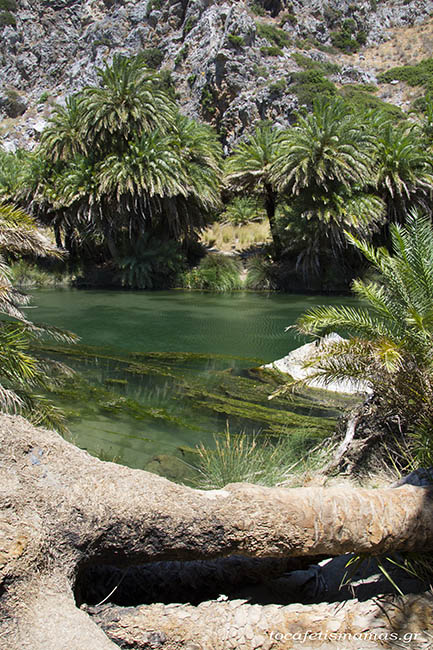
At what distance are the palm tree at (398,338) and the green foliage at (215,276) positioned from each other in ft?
71.5

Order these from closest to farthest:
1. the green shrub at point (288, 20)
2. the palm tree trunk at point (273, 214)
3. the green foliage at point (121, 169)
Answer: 1. the green foliage at point (121, 169)
2. the palm tree trunk at point (273, 214)
3. the green shrub at point (288, 20)

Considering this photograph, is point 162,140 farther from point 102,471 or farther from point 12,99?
point 12,99

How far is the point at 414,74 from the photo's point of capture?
53.9 m

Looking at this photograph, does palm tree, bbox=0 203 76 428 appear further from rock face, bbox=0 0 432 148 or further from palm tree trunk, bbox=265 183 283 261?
rock face, bbox=0 0 432 148

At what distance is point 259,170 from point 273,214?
3.10m

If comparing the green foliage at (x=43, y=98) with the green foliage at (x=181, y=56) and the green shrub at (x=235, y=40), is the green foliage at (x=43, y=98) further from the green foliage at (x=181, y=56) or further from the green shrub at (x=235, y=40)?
the green shrub at (x=235, y=40)

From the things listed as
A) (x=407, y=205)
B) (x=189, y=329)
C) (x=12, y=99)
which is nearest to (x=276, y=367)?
(x=189, y=329)

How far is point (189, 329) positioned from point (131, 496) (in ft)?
46.5

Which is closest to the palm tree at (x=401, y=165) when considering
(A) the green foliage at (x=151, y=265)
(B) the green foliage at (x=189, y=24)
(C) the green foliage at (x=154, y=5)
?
(A) the green foliage at (x=151, y=265)

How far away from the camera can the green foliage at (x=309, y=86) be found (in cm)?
4566

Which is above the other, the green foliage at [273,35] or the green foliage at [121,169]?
the green foliage at [273,35]

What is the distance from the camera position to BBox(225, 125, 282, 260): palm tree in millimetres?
27531

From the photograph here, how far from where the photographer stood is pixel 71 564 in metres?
2.39

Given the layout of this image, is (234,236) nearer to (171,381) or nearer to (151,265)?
(151,265)
